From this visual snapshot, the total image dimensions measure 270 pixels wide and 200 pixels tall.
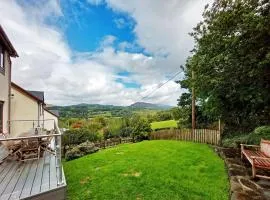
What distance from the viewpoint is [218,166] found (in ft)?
26.2

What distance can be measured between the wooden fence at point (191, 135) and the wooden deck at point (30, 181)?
11.5 m

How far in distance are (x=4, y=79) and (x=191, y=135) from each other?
13.1 meters

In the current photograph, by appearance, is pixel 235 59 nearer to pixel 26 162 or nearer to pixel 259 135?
pixel 259 135

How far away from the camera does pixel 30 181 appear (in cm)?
444

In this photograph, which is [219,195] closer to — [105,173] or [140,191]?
[140,191]

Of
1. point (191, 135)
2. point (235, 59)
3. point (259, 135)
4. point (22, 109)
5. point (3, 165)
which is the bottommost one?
point (191, 135)

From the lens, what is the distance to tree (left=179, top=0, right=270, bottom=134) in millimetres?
9703

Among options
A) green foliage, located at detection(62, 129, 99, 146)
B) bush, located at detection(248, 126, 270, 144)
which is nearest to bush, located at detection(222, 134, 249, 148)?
bush, located at detection(248, 126, 270, 144)

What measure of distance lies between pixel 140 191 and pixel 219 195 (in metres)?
2.06

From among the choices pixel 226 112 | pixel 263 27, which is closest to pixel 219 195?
pixel 263 27

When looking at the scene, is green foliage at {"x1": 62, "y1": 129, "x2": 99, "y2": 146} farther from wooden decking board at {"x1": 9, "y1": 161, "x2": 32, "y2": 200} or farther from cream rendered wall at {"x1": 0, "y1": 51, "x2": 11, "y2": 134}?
wooden decking board at {"x1": 9, "y1": 161, "x2": 32, "y2": 200}

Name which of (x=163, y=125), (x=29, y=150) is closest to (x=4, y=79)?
(x=29, y=150)

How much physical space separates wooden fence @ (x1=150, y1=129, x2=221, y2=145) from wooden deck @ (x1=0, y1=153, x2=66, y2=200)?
11.5 metres

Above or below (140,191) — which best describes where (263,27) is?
above
